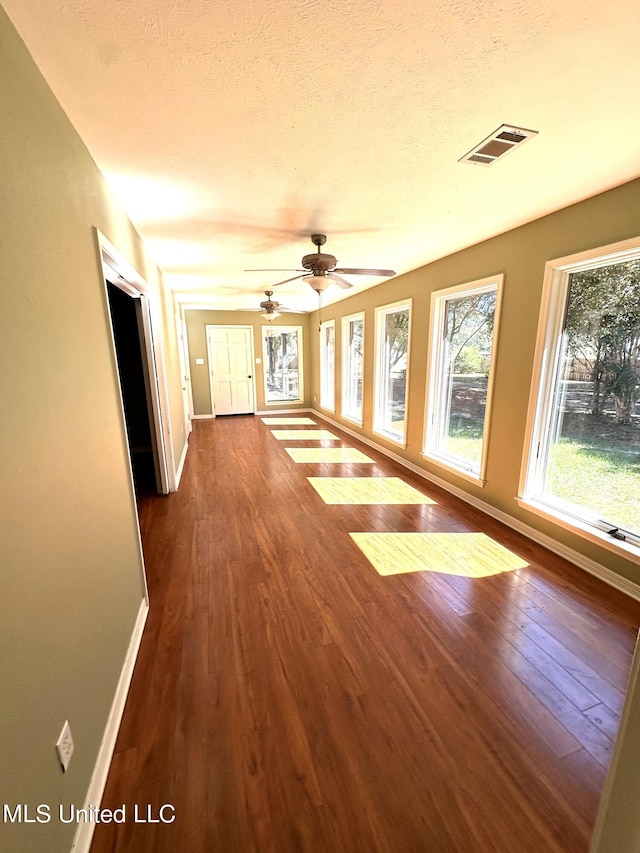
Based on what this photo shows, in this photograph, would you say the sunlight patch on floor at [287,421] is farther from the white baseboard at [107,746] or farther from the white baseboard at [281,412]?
the white baseboard at [107,746]

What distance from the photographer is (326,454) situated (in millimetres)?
5004

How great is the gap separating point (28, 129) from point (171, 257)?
2.65 m

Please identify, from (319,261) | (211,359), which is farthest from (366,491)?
(211,359)

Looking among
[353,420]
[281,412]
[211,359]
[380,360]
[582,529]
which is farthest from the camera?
[281,412]

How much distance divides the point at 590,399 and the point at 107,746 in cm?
322

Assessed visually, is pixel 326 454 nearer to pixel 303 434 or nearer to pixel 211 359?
pixel 303 434

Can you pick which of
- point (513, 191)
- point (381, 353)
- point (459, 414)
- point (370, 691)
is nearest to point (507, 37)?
point (513, 191)

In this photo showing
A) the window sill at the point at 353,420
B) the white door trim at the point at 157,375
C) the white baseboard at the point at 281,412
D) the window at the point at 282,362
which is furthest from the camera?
the white baseboard at the point at 281,412

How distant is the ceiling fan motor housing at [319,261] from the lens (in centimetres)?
280

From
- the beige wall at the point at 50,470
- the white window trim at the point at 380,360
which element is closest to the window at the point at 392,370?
the white window trim at the point at 380,360

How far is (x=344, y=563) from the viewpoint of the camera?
8.02 feet

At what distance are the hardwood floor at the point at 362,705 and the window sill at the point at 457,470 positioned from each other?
83 cm

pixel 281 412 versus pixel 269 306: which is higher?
pixel 269 306

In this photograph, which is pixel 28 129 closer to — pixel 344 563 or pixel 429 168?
pixel 429 168
